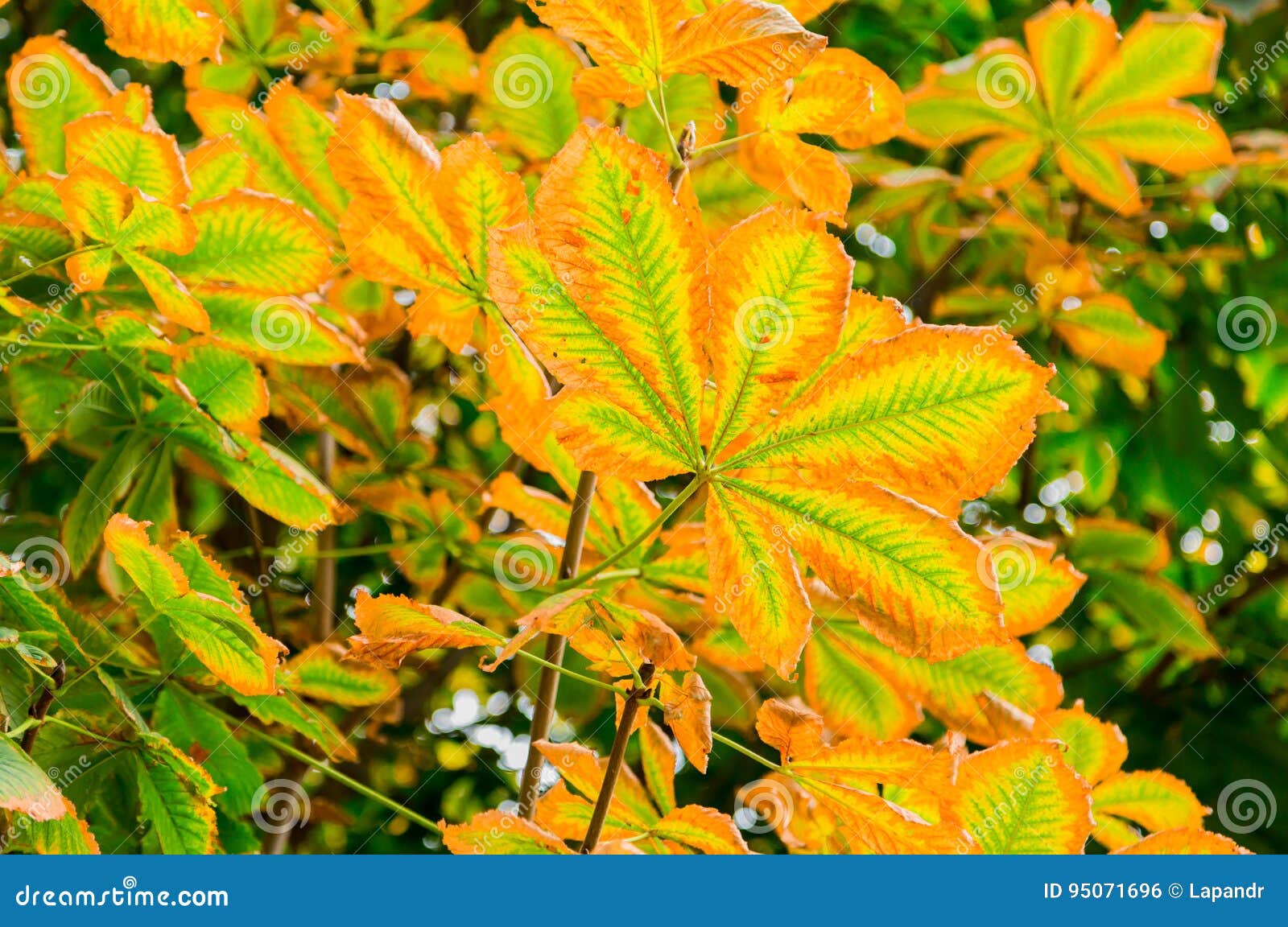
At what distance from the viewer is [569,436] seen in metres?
0.50

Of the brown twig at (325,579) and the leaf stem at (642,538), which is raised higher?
the leaf stem at (642,538)

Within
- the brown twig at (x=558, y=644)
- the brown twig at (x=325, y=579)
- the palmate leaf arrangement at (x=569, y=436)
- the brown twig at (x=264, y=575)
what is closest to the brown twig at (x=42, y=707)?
the palmate leaf arrangement at (x=569, y=436)

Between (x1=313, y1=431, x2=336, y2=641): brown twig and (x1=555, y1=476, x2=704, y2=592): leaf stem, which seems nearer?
(x1=555, y1=476, x2=704, y2=592): leaf stem

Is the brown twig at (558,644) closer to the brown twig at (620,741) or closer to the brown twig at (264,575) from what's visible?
the brown twig at (620,741)

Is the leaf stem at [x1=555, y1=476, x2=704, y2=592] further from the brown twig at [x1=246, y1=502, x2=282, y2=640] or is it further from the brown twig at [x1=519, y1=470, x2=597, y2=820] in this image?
the brown twig at [x1=246, y1=502, x2=282, y2=640]

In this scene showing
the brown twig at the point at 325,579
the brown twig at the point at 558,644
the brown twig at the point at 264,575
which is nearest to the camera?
the brown twig at the point at 558,644

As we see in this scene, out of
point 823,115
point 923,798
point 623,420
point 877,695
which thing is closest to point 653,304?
point 623,420

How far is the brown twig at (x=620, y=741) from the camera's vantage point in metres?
0.50

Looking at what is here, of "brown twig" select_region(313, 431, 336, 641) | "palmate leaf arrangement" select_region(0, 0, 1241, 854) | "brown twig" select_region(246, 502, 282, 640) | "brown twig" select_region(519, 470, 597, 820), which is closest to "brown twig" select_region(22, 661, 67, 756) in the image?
"palmate leaf arrangement" select_region(0, 0, 1241, 854)

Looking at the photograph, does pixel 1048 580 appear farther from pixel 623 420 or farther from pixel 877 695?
pixel 623 420

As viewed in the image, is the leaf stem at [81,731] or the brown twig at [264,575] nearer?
the leaf stem at [81,731]

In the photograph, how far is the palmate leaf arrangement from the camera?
0.50m

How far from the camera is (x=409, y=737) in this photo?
133 centimetres

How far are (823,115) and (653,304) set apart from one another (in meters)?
0.21
